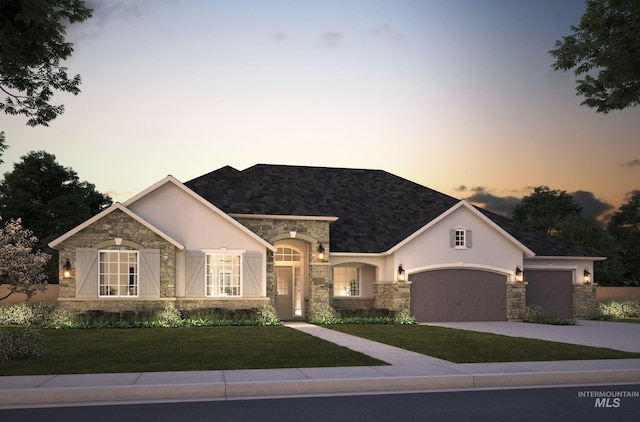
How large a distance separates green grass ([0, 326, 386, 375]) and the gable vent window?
1054 cm

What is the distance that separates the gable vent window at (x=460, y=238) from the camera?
104 ft

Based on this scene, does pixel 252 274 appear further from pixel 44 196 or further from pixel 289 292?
pixel 44 196

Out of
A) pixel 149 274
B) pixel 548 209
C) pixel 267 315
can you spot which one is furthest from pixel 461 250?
pixel 548 209

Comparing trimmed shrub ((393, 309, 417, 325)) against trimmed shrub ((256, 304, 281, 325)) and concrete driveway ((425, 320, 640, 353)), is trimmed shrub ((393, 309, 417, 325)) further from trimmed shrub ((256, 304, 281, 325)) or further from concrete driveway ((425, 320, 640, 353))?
trimmed shrub ((256, 304, 281, 325))

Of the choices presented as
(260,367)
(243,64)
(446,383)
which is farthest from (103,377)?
(243,64)

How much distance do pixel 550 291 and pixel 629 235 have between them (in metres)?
33.1

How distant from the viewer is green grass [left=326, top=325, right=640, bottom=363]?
15992 mm

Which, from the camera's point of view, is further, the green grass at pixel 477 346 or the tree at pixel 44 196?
the tree at pixel 44 196

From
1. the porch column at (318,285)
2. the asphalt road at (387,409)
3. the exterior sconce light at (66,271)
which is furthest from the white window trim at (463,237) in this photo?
the asphalt road at (387,409)

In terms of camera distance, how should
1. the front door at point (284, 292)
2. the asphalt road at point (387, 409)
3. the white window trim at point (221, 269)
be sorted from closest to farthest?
the asphalt road at point (387, 409), the white window trim at point (221, 269), the front door at point (284, 292)

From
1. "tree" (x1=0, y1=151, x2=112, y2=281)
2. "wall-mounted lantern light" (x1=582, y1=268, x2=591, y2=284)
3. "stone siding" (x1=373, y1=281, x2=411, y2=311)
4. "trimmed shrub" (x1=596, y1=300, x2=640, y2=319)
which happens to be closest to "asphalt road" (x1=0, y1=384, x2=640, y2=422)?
"stone siding" (x1=373, y1=281, x2=411, y2=311)

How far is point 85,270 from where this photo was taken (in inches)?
1062

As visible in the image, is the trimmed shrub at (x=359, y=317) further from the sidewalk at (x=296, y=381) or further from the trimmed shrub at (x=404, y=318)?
the sidewalk at (x=296, y=381)

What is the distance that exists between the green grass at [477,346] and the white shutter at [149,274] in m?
7.66
